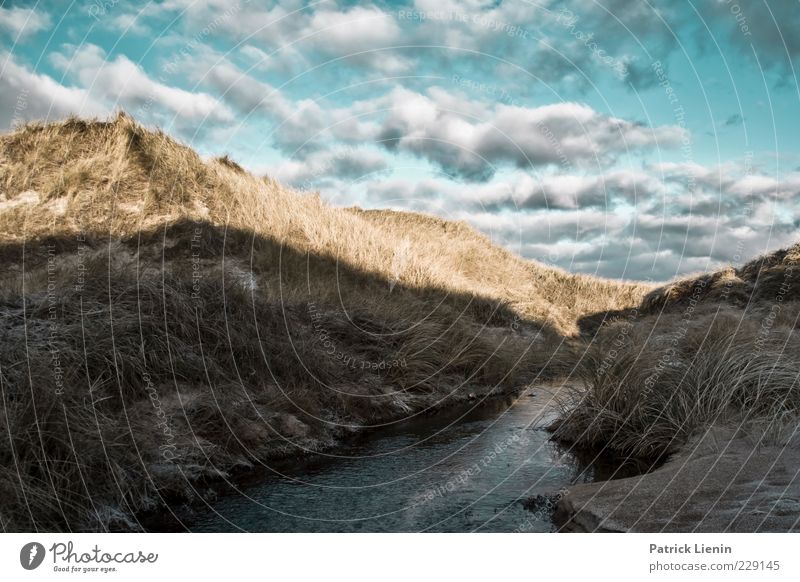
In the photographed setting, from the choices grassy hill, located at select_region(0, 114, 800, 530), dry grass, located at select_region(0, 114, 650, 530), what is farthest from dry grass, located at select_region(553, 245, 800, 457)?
dry grass, located at select_region(0, 114, 650, 530)

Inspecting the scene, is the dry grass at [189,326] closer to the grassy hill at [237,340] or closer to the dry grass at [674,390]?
the grassy hill at [237,340]

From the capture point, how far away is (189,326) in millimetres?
6082

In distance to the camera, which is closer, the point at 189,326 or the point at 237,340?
the point at 189,326

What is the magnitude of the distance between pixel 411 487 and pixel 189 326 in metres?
2.93

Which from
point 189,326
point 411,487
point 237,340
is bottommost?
point 411,487

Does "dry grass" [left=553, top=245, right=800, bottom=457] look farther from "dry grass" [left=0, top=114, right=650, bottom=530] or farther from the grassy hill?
"dry grass" [left=0, top=114, right=650, bottom=530]

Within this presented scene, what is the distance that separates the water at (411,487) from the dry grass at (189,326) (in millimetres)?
479

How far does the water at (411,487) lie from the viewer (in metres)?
3.71

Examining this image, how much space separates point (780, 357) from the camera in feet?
17.9

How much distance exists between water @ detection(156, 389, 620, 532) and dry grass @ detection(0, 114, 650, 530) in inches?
18.9

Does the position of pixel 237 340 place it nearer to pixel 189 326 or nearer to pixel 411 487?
pixel 189 326

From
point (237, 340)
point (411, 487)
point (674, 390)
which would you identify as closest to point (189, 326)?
point (237, 340)

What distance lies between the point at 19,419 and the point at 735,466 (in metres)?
4.29

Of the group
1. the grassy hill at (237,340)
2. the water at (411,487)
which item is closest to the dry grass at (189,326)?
the grassy hill at (237,340)
